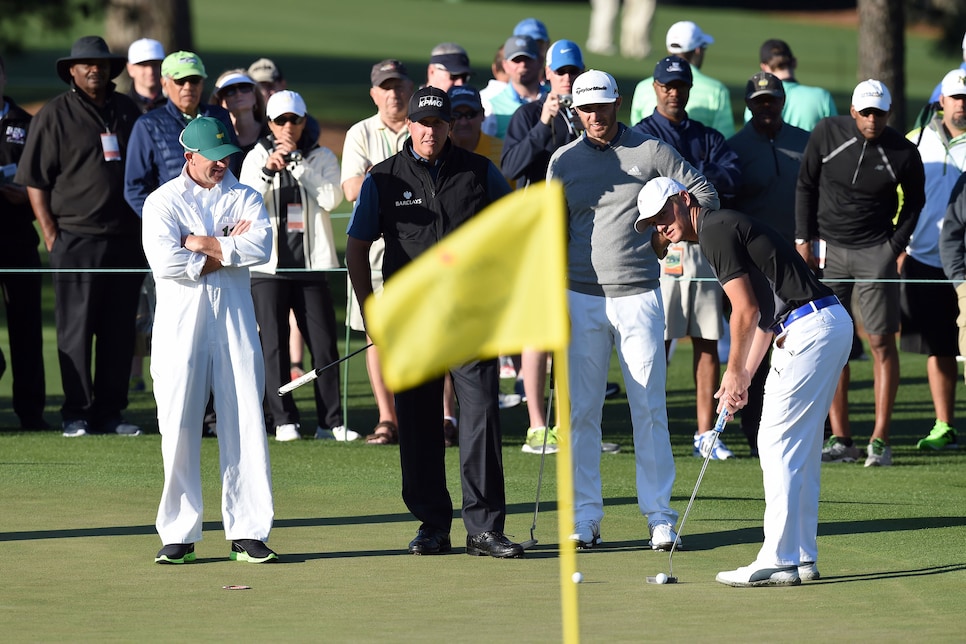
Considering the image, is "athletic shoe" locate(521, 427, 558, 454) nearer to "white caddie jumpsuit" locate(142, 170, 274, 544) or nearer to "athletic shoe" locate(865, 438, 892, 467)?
"athletic shoe" locate(865, 438, 892, 467)

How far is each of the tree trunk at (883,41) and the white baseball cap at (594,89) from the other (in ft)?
39.8

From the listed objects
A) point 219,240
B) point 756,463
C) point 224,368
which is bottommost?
point 756,463

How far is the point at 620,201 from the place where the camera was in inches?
382

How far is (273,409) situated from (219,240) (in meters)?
4.19

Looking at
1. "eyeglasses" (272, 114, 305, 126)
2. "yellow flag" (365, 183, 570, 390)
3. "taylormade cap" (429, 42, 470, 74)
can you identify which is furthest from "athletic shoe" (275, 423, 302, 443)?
"yellow flag" (365, 183, 570, 390)

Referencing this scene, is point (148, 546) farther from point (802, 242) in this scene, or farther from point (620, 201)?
point (802, 242)

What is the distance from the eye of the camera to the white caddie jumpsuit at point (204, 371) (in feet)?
29.2

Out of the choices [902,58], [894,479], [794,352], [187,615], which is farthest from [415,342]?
[902,58]

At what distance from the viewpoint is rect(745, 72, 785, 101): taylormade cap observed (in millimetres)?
12633

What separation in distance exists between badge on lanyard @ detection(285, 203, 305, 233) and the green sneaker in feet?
15.7

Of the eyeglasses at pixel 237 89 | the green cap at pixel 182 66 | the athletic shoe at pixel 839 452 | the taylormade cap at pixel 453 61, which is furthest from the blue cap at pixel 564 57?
the athletic shoe at pixel 839 452

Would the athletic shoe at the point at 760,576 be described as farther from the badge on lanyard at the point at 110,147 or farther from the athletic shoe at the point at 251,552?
the badge on lanyard at the point at 110,147

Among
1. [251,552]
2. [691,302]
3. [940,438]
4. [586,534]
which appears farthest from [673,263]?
[251,552]

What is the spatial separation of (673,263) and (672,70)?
4.73ft
